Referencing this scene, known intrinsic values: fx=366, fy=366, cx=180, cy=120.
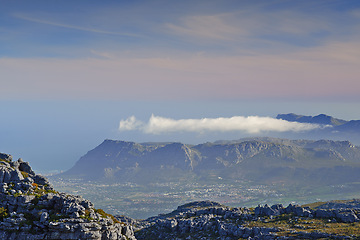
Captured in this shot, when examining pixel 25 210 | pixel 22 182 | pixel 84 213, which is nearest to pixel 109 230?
pixel 84 213

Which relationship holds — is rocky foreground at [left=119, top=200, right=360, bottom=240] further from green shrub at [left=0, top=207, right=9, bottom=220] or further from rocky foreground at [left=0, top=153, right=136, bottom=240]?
green shrub at [left=0, top=207, right=9, bottom=220]

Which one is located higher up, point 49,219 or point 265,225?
point 49,219

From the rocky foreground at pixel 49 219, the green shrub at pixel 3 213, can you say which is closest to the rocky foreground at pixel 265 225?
the rocky foreground at pixel 49 219

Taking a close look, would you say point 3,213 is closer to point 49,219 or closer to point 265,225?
point 49,219

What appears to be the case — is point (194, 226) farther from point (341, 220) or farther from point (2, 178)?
point (2, 178)

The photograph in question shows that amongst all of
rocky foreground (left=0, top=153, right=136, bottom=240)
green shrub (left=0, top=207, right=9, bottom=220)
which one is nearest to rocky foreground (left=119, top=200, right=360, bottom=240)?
rocky foreground (left=0, top=153, right=136, bottom=240)

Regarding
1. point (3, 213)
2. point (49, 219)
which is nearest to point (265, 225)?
point (49, 219)

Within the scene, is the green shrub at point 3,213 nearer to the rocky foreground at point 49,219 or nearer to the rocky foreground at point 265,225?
the rocky foreground at point 49,219

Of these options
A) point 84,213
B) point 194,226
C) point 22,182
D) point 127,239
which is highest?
point 22,182
